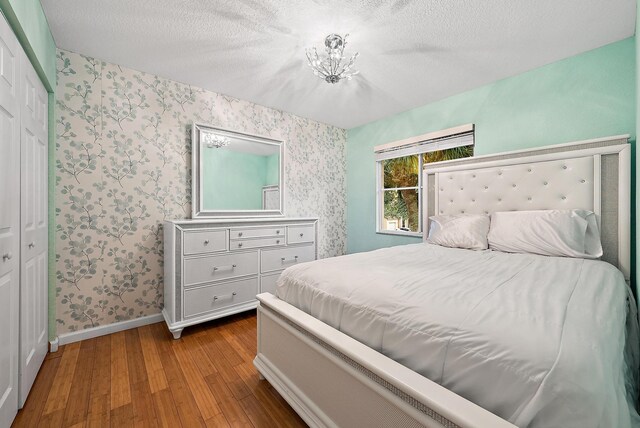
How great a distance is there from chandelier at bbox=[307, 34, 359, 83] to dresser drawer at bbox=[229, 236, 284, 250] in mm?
1606

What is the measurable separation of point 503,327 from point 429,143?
2.80 metres

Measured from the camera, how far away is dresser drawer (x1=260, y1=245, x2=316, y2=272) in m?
2.77

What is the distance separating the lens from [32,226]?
1.61m

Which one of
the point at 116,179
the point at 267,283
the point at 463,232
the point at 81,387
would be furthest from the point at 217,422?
the point at 463,232

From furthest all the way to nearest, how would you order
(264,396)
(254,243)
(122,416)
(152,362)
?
(254,243)
(152,362)
(264,396)
(122,416)

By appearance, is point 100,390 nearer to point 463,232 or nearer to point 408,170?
point 463,232

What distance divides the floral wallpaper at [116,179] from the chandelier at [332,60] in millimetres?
1325

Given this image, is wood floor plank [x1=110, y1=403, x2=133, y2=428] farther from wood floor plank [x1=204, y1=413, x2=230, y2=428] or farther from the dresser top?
the dresser top

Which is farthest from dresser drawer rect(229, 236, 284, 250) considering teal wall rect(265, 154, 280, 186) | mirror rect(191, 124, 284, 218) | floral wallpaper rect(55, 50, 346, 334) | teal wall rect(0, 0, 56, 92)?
teal wall rect(0, 0, 56, 92)

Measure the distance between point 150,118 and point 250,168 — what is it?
106 centimetres

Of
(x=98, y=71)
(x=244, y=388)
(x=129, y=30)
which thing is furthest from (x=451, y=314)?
(x=98, y=71)

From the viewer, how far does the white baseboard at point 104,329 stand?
2104 millimetres

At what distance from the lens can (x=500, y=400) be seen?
27.8 inches

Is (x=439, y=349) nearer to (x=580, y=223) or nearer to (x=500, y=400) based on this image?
(x=500, y=400)
